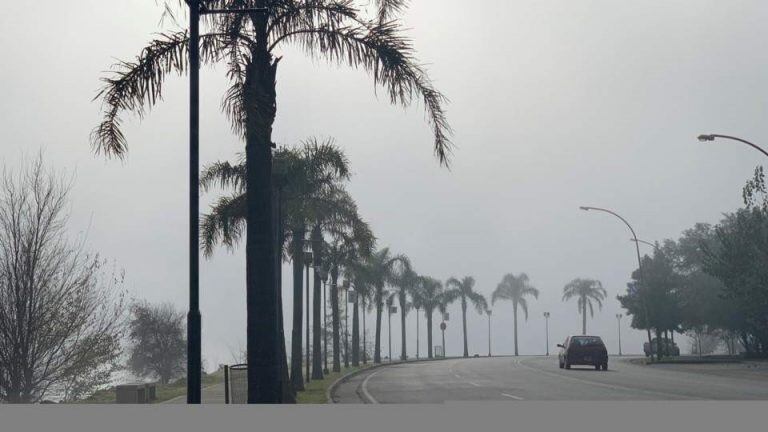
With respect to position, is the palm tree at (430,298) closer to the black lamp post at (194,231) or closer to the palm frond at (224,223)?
the palm frond at (224,223)

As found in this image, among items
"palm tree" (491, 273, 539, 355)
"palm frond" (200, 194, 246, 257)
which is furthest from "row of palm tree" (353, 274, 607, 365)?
"palm frond" (200, 194, 246, 257)

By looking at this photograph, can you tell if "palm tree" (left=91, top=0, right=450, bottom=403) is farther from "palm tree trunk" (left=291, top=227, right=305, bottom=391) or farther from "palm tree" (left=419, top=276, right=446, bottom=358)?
"palm tree" (left=419, top=276, right=446, bottom=358)

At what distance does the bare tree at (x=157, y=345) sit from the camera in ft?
243

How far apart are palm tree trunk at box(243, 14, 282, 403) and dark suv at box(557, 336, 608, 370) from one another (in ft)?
109

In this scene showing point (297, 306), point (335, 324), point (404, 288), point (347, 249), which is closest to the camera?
point (297, 306)

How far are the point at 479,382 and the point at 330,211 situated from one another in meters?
8.59

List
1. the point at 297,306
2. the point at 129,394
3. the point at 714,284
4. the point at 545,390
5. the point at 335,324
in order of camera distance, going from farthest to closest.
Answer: the point at 714,284 < the point at 335,324 < the point at 297,306 < the point at 545,390 < the point at 129,394

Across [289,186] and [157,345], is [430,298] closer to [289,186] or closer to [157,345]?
[157,345]

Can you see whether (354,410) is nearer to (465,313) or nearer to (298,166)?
(298,166)

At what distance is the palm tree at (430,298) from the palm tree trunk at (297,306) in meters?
64.3

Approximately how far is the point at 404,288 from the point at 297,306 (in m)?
57.9

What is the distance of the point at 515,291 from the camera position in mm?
123000

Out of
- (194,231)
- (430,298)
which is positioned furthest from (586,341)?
(430,298)

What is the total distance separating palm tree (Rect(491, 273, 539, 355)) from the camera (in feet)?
402
